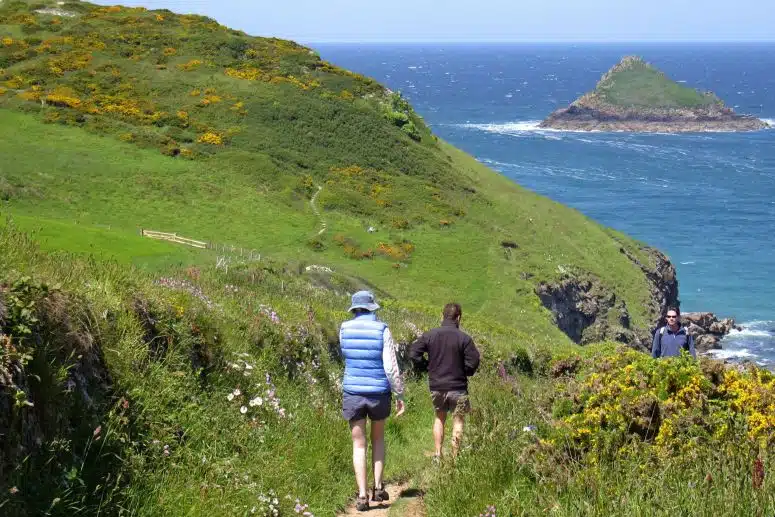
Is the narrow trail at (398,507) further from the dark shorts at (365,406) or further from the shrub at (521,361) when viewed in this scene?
the shrub at (521,361)

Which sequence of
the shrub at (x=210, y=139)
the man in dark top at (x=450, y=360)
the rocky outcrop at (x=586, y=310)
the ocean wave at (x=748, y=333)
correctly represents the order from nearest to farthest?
the man in dark top at (x=450, y=360), the rocky outcrop at (x=586, y=310), the shrub at (x=210, y=139), the ocean wave at (x=748, y=333)

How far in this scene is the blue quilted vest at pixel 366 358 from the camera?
848cm

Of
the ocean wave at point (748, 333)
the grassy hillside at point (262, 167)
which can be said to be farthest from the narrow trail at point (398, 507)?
the ocean wave at point (748, 333)

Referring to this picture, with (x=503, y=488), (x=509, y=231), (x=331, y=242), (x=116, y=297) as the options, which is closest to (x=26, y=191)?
(x=331, y=242)

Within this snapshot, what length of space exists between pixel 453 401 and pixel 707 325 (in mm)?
60063

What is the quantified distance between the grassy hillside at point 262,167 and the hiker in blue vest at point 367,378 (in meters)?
19.1

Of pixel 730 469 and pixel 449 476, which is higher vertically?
pixel 730 469

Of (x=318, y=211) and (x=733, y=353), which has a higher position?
(x=318, y=211)

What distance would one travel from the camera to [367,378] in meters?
8.52

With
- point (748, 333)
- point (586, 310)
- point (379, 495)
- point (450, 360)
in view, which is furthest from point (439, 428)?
point (748, 333)

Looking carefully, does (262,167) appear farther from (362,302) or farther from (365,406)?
(365,406)

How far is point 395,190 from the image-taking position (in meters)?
54.8

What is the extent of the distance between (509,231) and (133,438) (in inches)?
1873

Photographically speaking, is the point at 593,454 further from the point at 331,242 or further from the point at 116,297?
the point at 331,242
